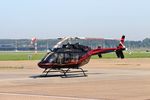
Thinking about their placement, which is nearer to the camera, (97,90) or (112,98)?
(112,98)

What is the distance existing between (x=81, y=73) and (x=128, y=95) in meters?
19.8

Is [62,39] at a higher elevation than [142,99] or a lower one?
higher

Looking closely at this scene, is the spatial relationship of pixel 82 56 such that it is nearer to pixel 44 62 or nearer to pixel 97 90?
pixel 44 62

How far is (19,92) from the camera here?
23328mm

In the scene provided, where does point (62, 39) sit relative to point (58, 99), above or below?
above

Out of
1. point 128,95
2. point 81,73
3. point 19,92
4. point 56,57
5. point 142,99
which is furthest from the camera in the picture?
point 81,73

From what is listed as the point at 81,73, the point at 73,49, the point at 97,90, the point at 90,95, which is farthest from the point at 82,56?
the point at 90,95

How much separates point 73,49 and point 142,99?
17756mm

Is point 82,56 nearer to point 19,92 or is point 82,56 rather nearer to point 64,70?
point 64,70

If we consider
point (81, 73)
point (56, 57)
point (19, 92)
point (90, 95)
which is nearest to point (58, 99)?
point (90, 95)

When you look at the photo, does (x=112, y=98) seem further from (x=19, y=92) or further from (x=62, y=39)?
(x=62, y=39)

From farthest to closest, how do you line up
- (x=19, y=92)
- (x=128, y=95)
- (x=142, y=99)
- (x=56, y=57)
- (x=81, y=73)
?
(x=81, y=73), (x=56, y=57), (x=19, y=92), (x=128, y=95), (x=142, y=99)

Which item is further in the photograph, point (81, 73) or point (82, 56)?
point (81, 73)

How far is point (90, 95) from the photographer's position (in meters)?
21.7
